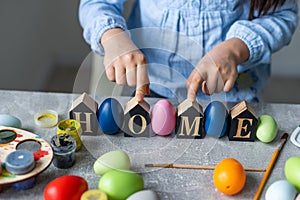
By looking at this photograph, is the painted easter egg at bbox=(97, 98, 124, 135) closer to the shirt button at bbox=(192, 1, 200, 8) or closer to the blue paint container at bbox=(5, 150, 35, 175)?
the blue paint container at bbox=(5, 150, 35, 175)

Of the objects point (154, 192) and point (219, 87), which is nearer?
point (154, 192)

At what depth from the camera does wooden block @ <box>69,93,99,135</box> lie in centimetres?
76

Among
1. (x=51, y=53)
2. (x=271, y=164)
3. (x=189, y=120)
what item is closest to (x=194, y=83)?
(x=189, y=120)

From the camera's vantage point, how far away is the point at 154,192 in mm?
663

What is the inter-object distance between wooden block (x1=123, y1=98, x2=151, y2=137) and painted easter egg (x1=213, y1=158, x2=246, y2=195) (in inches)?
5.2

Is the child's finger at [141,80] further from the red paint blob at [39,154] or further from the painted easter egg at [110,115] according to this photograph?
the red paint blob at [39,154]

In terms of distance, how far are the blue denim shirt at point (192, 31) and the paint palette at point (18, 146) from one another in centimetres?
21

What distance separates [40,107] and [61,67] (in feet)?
2.75

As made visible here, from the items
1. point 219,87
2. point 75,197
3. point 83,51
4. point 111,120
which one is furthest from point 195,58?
point 83,51

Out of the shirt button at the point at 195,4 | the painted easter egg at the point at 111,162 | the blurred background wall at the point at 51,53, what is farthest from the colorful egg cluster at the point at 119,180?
the blurred background wall at the point at 51,53

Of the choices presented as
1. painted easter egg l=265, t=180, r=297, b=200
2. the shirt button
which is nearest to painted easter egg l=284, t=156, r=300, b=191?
painted easter egg l=265, t=180, r=297, b=200

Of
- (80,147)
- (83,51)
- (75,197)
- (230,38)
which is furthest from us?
(83,51)

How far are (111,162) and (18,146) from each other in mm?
133

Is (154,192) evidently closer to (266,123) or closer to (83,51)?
(266,123)
